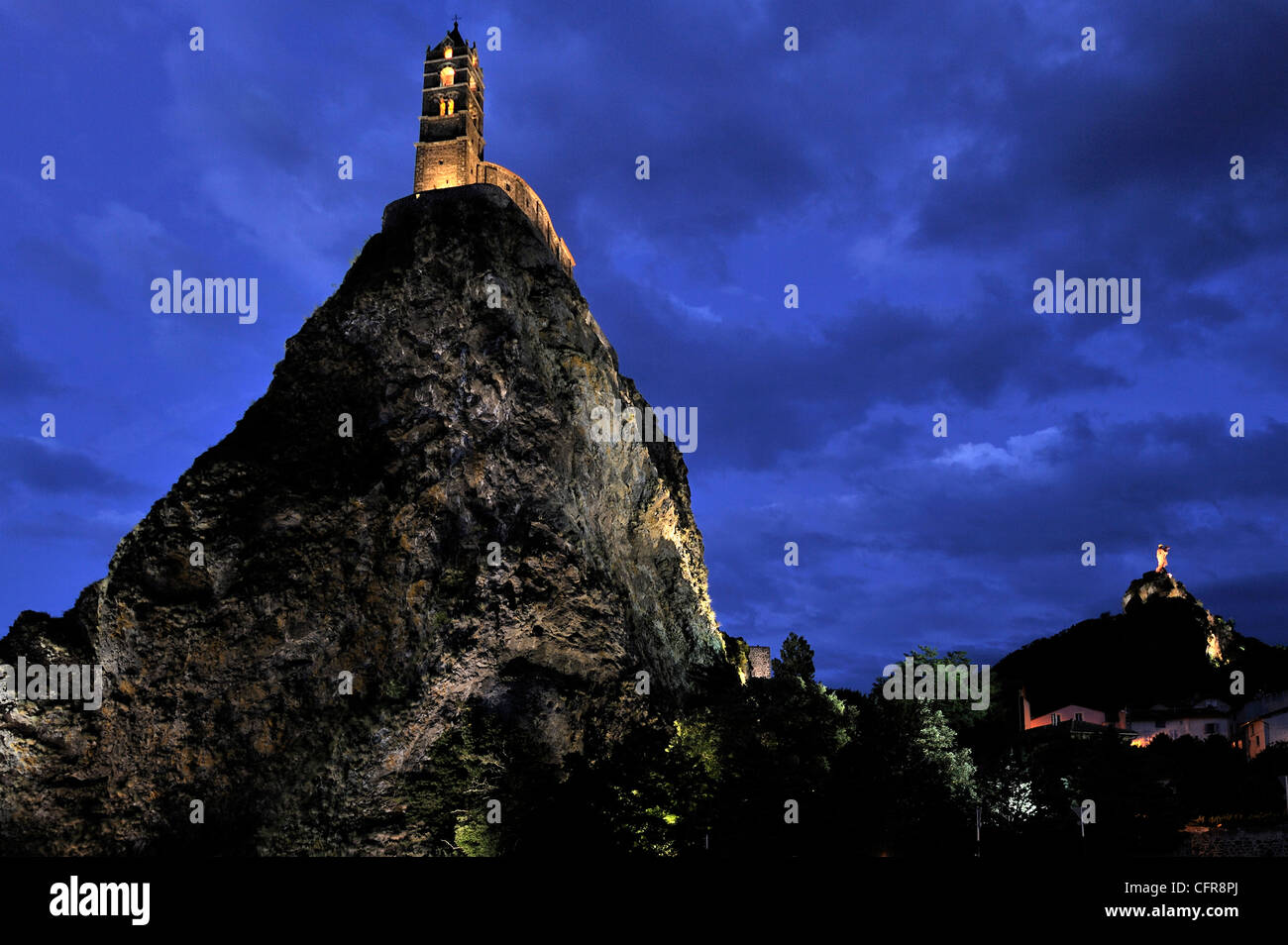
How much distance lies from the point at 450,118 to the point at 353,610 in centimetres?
4300

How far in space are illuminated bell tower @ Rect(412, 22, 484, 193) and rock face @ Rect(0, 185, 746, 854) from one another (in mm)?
14374

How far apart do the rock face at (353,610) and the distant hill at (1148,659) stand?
178 feet

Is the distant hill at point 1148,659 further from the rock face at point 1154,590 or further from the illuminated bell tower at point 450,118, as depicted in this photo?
the illuminated bell tower at point 450,118

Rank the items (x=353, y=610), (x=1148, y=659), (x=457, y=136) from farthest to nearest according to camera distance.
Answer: (x=1148, y=659), (x=457, y=136), (x=353, y=610)

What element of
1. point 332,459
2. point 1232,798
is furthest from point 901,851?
point 332,459

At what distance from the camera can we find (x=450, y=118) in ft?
249

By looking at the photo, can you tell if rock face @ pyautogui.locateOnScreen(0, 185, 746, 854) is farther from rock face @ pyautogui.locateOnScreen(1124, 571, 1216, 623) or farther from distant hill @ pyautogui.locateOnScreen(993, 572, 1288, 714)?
rock face @ pyautogui.locateOnScreen(1124, 571, 1216, 623)

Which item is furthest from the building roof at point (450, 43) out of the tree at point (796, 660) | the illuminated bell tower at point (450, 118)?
the tree at point (796, 660)

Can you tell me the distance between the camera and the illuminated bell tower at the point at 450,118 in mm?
73375

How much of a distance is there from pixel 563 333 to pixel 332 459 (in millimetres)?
17186

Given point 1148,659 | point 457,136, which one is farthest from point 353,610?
point 1148,659

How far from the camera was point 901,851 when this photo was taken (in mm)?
47188

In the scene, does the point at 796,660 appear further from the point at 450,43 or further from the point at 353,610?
the point at 450,43

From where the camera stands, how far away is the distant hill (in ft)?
305
